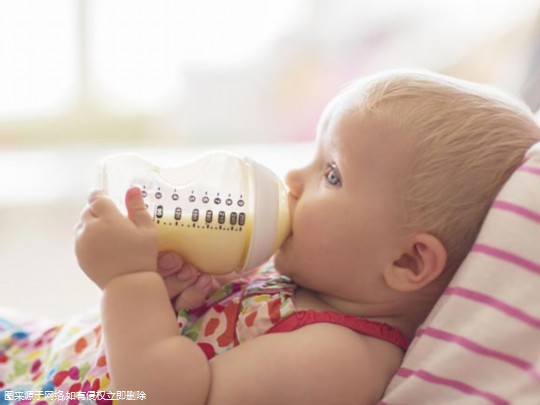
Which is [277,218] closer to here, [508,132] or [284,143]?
[508,132]

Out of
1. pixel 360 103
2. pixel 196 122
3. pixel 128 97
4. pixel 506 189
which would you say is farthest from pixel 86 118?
pixel 506 189

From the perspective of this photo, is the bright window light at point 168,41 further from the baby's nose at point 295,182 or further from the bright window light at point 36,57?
the baby's nose at point 295,182

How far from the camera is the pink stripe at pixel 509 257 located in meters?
0.69

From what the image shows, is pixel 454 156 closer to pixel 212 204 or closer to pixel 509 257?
pixel 509 257

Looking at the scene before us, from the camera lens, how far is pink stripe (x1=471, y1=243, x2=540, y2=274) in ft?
2.25

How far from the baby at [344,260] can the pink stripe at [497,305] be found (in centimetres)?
5

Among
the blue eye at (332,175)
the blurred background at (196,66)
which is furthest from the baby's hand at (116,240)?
the blurred background at (196,66)

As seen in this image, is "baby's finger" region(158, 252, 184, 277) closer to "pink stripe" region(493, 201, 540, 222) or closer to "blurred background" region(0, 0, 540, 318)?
"pink stripe" region(493, 201, 540, 222)

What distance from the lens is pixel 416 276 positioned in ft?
2.53

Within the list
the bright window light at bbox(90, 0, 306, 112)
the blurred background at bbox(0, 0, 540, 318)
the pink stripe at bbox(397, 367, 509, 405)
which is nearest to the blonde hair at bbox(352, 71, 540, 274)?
the pink stripe at bbox(397, 367, 509, 405)

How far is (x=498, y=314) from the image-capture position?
690 millimetres

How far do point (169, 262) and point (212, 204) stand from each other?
0.08m

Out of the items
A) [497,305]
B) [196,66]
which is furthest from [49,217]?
[497,305]

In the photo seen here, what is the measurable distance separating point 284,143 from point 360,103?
129cm
